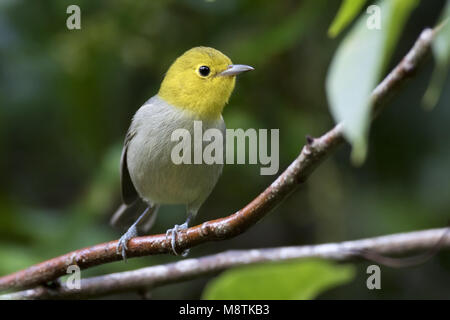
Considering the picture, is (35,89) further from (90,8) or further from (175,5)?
(175,5)

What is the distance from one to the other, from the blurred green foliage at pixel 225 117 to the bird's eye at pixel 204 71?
1.06 meters

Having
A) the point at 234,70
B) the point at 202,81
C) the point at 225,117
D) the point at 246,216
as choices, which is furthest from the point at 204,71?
the point at 225,117

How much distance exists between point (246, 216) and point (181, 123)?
125cm

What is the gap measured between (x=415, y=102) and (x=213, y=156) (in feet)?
7.36

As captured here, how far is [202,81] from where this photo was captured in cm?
271

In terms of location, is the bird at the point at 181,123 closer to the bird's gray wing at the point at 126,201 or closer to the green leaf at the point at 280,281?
the bird's gray wing at the point at 126,201

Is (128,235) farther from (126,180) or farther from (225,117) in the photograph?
(225,117)

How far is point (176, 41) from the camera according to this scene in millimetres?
4062

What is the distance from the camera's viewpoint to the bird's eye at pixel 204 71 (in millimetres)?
2614

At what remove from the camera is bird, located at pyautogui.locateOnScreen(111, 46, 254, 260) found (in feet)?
8.59

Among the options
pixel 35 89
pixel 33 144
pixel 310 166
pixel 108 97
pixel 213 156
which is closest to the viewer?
pixel 310 166
